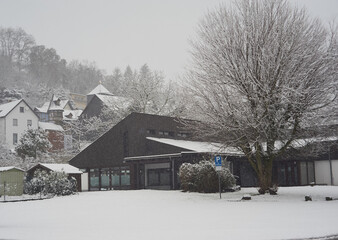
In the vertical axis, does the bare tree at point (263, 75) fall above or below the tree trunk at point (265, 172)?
above

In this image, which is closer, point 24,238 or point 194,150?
point 24,238

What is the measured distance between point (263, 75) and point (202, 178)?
9.01 m

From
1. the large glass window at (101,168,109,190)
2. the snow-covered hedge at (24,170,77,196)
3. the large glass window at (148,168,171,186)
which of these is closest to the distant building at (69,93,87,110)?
the large glass window at (101,168,109,190)

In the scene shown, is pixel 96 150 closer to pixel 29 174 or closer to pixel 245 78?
pixel 29 174

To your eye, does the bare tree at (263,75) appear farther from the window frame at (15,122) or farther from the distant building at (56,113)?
the distant building at (56,113)

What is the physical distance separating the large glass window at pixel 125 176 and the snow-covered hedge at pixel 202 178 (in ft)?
28.2

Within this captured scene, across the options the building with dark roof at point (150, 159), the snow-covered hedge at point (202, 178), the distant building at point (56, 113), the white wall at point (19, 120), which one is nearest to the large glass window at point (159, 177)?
the building with dark roof at point (150, 159)

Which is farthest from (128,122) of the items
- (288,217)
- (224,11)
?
(288,217)

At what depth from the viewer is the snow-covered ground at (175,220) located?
44.0ft

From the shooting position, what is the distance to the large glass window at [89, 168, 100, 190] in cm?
4200

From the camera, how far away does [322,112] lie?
25922mm

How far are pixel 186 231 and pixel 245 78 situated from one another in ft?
46.8

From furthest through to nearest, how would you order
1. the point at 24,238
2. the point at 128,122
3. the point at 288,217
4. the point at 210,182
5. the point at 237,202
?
the point at 128,122, the point at 210,182, the point at 237,202, the point at 288,217, the point at 24,238

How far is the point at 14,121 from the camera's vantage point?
241ft
